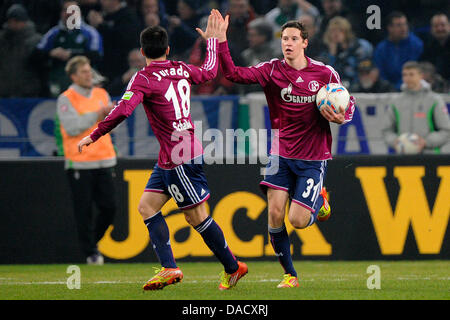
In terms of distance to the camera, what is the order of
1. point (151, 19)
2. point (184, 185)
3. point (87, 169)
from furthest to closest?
point (151, 19), point (87, 169), point (184, 185)

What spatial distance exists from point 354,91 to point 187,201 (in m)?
5.78

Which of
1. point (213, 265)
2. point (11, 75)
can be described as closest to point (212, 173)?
point (213, 265)

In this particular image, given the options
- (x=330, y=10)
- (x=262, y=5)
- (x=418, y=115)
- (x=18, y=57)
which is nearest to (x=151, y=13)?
(x=262, y=5)

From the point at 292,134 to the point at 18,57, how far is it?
20.4 feet

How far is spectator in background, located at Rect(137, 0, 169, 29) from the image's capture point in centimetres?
1298

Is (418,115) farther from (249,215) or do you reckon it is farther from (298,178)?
(298,178)

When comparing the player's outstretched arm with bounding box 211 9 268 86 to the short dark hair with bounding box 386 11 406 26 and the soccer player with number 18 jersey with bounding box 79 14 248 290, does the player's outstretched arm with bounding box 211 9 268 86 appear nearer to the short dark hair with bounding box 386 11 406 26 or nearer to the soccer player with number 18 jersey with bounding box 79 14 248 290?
the soccer player with number 18 jersey with bounding box 79 14 248 290

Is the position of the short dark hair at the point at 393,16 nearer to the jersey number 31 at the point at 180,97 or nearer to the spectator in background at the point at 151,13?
→ the spectator in background at the point at 151,13

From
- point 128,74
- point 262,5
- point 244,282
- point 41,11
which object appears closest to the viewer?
point 244,282

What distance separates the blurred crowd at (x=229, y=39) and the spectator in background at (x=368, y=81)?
14mm

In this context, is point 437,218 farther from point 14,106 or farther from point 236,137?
point 14,106

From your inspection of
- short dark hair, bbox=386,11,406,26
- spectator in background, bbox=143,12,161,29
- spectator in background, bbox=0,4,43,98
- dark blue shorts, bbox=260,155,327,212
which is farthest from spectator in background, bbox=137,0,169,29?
dark blue shorts, bbox=260,155,327,212

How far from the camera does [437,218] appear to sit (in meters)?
10.1

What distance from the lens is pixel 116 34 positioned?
13.0 m
